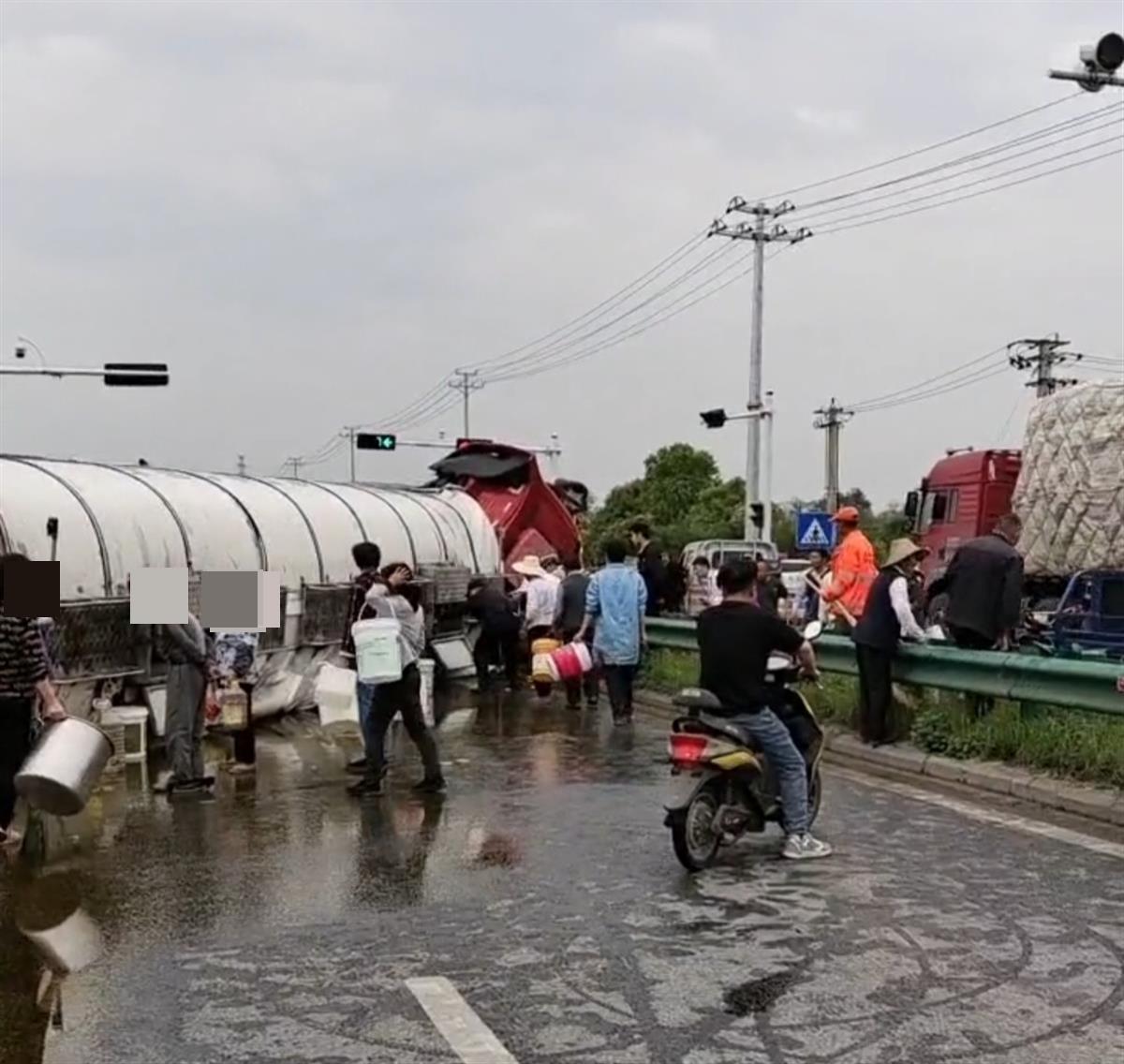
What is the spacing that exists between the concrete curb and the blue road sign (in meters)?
17.1

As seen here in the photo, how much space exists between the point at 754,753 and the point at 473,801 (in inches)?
108

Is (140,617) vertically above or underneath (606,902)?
above

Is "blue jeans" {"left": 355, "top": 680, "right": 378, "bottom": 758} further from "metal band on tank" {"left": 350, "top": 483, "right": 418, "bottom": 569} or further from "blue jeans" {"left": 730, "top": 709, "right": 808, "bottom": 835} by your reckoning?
"metal band on tank" {"left": 350, "top": 483, "right": 418, "bottom": 569}

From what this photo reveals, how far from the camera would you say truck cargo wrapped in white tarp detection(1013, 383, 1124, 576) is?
21.0 m

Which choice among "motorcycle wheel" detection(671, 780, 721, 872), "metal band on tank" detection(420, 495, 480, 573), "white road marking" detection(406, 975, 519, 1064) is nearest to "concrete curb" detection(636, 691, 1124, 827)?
"motorcycle wheel" detection(671, 780, 721, 872)

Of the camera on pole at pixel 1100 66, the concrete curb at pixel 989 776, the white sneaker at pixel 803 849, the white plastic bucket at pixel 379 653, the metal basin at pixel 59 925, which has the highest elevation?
the camera on pole at pixel 1100 66

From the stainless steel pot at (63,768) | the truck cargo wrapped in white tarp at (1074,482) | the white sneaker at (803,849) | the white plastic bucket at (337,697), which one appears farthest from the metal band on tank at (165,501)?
the truck cargo wrapped in white tarp at (1074,482)

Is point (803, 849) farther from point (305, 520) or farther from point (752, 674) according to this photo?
point (305, 520)

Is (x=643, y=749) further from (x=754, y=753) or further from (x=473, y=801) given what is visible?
(x=754, y=753)

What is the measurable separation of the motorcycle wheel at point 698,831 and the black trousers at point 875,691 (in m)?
4.21

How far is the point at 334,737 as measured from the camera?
14.0m

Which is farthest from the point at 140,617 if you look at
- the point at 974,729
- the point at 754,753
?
the point at 974,729

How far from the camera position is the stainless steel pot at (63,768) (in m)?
8.21

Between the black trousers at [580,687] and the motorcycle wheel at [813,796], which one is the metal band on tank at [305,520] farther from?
the motorcycle wheel at [813,796]
